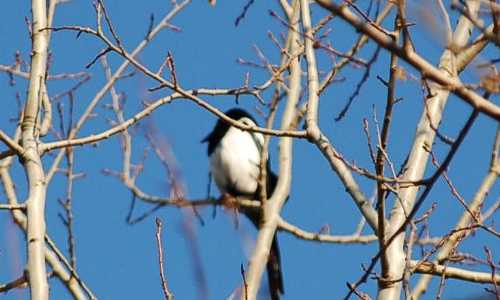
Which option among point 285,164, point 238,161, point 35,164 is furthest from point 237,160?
point 35,164

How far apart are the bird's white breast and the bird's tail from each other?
589mm

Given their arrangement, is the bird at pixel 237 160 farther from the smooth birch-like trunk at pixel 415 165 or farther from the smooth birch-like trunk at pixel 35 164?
the smooth birch-like trunk at pixel 35 164

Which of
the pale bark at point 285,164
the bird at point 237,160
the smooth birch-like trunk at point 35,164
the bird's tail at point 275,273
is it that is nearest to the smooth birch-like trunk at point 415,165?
the smooth birch-like trunk at point 35,164

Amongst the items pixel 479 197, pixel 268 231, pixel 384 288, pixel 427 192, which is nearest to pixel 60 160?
pixel 268 231

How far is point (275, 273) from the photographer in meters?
5.59

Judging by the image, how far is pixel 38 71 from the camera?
115 inches

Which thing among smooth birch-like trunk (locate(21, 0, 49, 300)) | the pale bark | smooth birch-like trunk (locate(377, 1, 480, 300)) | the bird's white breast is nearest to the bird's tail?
the pale bark

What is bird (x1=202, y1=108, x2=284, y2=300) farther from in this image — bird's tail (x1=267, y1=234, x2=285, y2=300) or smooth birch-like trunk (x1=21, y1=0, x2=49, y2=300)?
smooth birch-like trunk (x1=21, y1=0, x2=49, y2=300)

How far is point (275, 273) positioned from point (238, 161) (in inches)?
36.3

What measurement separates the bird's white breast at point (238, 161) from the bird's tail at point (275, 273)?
589mm

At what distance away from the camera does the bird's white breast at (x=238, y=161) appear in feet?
20.5

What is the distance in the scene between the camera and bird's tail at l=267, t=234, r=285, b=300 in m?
5.38

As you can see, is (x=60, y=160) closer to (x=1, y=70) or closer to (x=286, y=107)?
(x=1, y=70)

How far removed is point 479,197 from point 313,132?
0.98 meters
